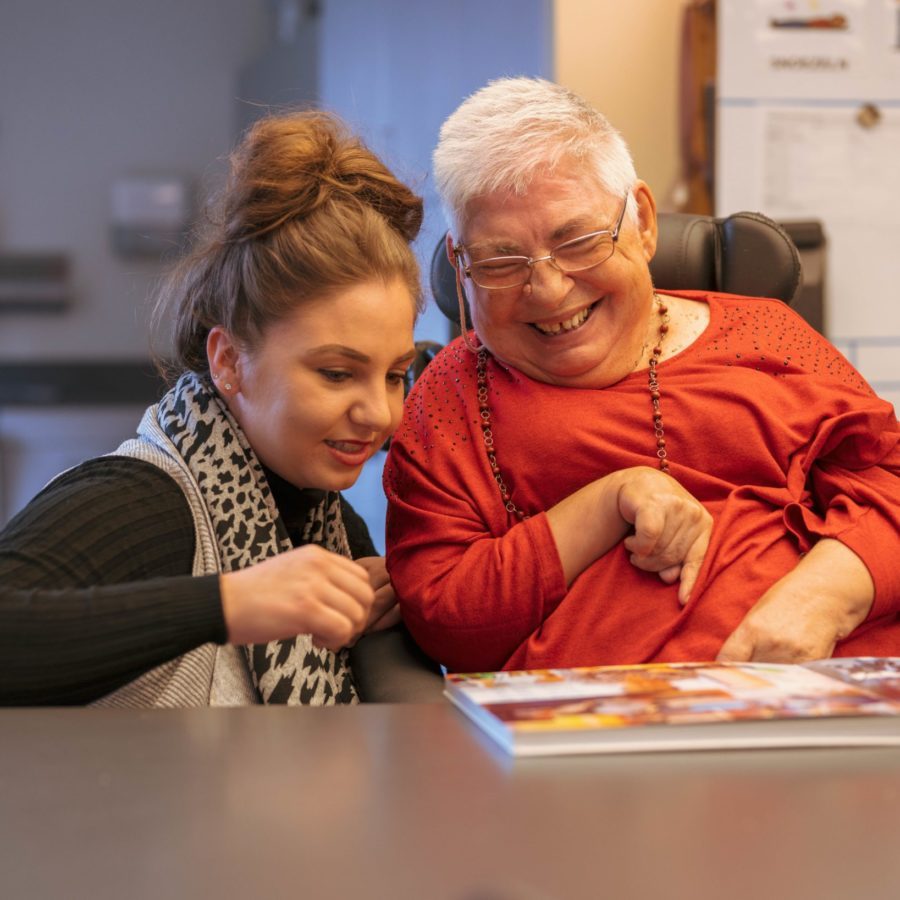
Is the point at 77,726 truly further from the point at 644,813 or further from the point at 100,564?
the point at 644,813

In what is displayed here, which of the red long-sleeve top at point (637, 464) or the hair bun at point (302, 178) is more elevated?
the hair bun at point (302, 178)

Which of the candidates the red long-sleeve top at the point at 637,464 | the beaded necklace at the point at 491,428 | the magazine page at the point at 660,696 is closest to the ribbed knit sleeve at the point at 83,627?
the magazine page at the point at 660,696

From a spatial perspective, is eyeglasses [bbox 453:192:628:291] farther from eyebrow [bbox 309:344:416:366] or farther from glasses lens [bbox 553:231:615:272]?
eyebrow [bbox 309:344:416:366]

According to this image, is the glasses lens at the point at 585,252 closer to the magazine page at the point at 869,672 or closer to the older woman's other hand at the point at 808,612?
the older woman's other hand at the point at 808,612

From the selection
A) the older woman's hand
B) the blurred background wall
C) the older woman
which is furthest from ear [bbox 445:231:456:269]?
the blurred background wall

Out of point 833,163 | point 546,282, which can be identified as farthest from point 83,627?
point 833,163

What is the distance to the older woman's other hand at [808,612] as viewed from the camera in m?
1.24

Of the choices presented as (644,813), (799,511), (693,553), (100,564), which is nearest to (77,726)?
(100,564)

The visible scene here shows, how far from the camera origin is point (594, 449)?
139 centimetres

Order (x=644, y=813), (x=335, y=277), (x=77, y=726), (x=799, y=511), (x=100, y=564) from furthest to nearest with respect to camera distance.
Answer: (x=799, y=511) < (x=335, y=277) < (x=100, y=564) < (x=77, y=726) < (x=644, y=813)

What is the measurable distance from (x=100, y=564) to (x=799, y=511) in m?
0.76

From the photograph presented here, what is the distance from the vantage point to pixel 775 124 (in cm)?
373

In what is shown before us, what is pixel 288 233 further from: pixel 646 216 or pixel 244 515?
pixel 646 216

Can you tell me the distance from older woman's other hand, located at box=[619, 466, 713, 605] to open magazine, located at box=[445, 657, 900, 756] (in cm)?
35
